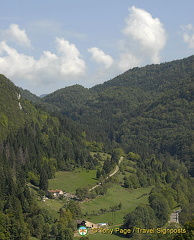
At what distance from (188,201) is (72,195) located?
6013cm

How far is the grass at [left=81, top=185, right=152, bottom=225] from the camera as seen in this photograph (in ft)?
475

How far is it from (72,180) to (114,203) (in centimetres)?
2462

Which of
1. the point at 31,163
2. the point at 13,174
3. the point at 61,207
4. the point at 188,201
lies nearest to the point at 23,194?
the point at 61,207

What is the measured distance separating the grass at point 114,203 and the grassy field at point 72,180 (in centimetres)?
1046

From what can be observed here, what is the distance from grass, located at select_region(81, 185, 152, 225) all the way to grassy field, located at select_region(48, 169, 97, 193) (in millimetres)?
10463

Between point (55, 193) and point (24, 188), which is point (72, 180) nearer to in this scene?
point (55, 193)

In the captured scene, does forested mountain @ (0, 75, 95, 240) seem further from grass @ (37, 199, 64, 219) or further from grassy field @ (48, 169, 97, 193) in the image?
grassy field @ (48, 169, 97, 193)

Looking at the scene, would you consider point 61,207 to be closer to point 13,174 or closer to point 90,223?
point 90,223

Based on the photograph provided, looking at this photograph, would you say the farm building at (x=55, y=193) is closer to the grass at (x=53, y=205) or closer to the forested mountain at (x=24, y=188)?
the forested mountain at (x=24, y=188)

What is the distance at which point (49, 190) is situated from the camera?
15900cm

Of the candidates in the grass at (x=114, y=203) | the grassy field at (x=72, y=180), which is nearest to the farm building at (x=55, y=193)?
the grassy field at (x=72, y=180)

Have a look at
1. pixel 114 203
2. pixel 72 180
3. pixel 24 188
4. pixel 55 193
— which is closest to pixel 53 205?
pixel 24 188

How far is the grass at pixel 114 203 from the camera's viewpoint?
14488cm

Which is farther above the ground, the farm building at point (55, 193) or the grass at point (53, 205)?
the farm building at point (55, 193)
